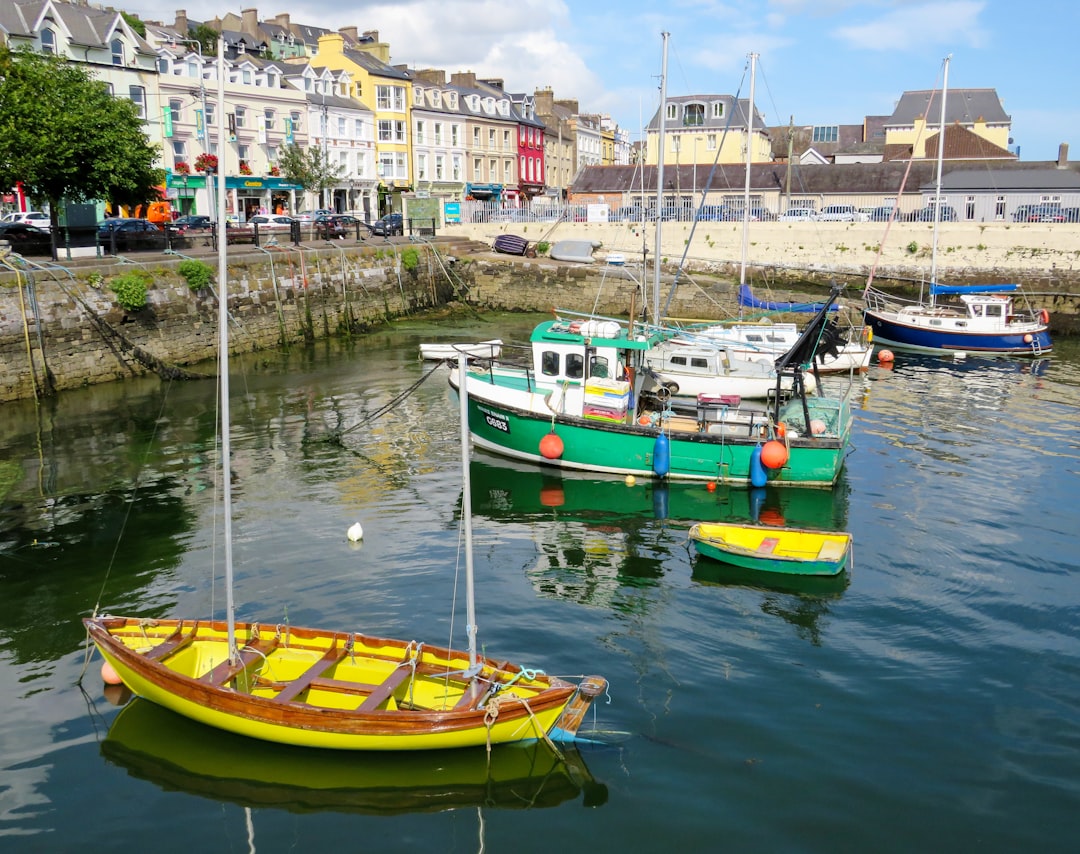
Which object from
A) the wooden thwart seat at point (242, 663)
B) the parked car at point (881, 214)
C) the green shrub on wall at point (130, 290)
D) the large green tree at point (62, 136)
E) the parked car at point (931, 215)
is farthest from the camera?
the parked car at point (881, 214)

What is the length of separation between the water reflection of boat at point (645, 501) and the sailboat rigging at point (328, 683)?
7515 millimetres

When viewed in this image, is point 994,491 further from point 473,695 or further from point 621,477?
point 473,695

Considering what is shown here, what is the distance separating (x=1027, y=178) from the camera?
46.4 meters

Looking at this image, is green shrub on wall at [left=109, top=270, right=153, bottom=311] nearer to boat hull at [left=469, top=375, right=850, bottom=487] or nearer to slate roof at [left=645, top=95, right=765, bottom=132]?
boat hull at [left=469, top=375, right=850, bottom=487]

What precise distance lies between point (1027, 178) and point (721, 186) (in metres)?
17.5

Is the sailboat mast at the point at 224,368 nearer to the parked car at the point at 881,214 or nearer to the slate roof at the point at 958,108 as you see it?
the parked car at the point at 881,214

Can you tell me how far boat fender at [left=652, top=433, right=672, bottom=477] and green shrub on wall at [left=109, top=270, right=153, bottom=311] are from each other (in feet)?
58.3

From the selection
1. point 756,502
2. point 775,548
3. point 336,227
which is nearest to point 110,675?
point 775,548

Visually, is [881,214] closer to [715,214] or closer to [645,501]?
[715,214]

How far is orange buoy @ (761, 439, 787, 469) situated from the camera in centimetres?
1877

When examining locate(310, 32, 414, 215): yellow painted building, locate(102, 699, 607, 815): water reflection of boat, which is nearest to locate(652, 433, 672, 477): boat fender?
locate(102, 699, 607, 815): water reflection of boat

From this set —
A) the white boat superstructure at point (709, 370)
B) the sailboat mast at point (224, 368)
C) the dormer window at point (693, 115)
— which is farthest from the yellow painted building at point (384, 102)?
the sailboat mast at point (224, 368)

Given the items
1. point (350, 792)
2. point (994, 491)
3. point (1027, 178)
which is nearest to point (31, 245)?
point (350, 792)

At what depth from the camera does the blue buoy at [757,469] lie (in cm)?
1902
